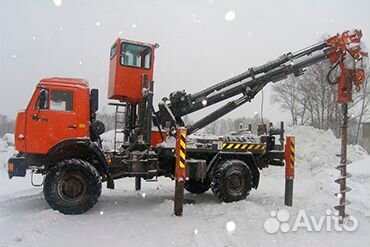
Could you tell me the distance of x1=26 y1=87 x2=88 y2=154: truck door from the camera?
28.2 feet

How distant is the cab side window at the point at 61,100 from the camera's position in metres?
8.75

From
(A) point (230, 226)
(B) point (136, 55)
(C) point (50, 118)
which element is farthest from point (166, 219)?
(B) point (136, 55)

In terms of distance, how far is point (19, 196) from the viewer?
10383mm

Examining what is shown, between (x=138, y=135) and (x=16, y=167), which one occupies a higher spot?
→ (x=138, y=135)

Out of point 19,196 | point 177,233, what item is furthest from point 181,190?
point 19,196

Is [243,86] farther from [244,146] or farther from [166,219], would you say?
[166,219]

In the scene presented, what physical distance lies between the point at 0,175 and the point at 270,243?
12.6m

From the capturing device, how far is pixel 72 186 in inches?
335

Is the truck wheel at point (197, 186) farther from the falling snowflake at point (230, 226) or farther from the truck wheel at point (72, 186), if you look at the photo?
the falling snowflake at point (230, 226)

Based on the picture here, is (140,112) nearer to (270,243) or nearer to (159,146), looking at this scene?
(159,146)

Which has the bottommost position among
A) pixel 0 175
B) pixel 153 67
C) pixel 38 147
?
pixel 0 175

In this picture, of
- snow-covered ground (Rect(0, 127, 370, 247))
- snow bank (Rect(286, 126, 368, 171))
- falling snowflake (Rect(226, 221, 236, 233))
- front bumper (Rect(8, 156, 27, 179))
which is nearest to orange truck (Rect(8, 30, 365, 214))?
front bumper (Rect(8, 156, 27, 179))

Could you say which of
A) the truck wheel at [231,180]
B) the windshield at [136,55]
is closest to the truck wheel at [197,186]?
the truck wheel at [231,180]

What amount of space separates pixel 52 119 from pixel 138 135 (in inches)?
87.9
